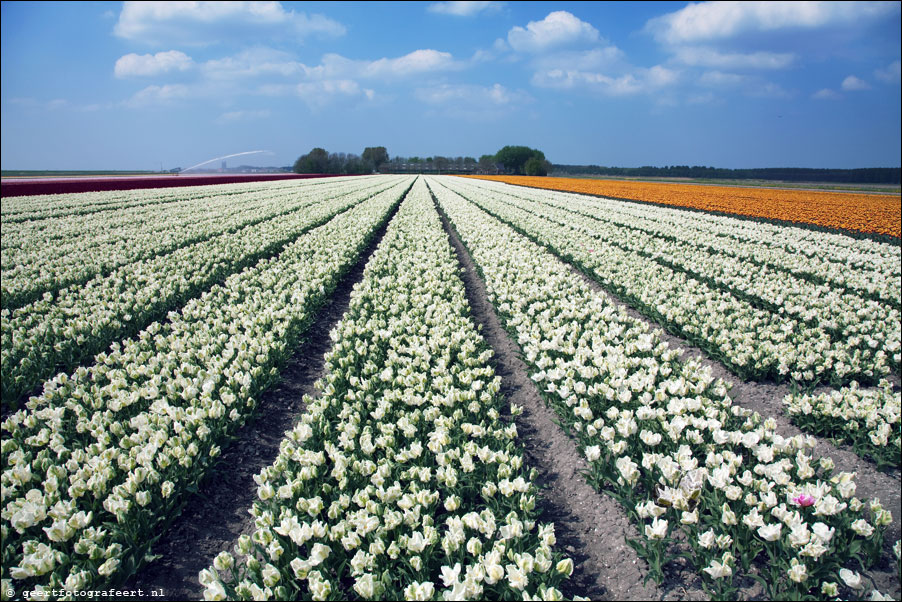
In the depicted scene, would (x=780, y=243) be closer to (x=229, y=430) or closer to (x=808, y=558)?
(x=808, y=558)

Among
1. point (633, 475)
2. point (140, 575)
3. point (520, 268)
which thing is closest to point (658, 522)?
point (633, 475)

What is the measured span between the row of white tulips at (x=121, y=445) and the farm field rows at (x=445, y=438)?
2 cm

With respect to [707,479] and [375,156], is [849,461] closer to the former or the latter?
[707,479]

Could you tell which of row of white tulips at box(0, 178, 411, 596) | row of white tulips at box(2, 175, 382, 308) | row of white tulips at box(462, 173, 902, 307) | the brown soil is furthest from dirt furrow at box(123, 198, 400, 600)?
row of white tulips at box(462, 173, 902, 307)

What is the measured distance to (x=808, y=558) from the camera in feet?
9.41

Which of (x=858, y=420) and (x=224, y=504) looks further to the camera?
(x=858, y=420)

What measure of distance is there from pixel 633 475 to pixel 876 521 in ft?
4.74

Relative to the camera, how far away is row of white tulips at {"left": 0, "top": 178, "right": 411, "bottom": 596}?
2.87 metres

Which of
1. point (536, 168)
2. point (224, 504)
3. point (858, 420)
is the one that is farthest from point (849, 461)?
point (536, 168)

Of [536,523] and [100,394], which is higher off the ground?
[100,394]

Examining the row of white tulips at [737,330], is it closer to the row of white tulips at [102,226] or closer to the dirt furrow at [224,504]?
the dirt furrow at [224,504]

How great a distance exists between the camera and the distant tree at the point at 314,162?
110750 millimetres

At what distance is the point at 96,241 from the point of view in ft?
43.3

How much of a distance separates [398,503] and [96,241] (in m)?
14.3
